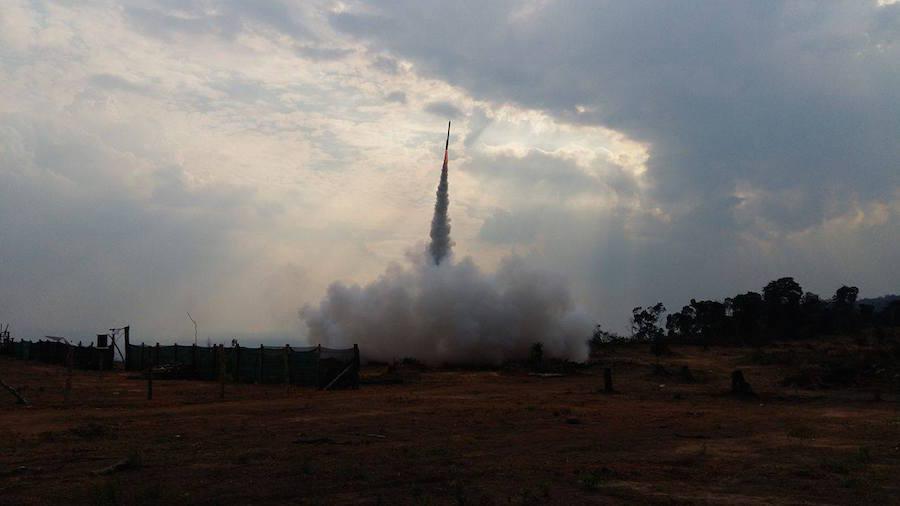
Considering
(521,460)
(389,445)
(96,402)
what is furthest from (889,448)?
(96,402)

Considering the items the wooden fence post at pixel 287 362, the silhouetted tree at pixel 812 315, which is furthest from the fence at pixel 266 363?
the silhouetted tree at pixel 812 315

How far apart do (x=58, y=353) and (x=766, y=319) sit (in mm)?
73606

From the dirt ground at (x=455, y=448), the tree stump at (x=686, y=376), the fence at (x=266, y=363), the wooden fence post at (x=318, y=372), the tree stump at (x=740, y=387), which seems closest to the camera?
the dirt ground at (x=455, y=448)

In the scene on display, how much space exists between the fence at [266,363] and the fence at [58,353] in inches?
191

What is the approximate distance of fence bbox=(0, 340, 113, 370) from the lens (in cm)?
4853

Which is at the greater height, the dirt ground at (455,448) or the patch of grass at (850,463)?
the dirt ground at (455,448)

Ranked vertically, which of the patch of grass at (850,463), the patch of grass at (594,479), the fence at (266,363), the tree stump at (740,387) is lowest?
the patch of grass at (850,463)

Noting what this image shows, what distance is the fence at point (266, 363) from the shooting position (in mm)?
33219

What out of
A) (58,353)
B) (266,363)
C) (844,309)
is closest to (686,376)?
(266,363)

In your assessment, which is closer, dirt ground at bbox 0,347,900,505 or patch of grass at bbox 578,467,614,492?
dirt ground at bbox 0,347,900,505

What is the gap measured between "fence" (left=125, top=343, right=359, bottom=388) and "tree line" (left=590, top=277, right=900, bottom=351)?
37947 mm

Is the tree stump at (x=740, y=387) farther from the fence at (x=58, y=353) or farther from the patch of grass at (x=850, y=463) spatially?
the fence at (x=58, y=353)

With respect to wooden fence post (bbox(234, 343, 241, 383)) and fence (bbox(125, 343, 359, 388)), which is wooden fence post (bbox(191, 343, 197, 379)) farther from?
wooden fence post (bbox(234, 343, 241, 383))

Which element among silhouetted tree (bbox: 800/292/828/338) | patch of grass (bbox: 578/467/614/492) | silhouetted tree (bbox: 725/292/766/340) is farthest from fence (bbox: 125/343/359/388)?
silhouetted tree (bbox: 800/292/828/338)
